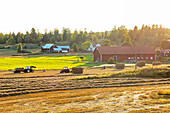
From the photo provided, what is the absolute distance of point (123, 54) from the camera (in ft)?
258

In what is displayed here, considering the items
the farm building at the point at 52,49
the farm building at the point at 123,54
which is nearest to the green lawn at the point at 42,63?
the farm building at the point at 123,54

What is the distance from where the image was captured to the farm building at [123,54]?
77688mm

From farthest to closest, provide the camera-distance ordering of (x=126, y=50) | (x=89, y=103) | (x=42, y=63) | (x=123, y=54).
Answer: (x=126, y=50), (x=123, y=54), (x=42, y=63), (x=89, y=103)

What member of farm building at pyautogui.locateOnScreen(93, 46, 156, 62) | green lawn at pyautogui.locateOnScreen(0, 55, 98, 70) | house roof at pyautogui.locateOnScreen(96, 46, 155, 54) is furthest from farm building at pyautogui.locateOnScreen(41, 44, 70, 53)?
farm building at pyautogui.locateOnScreen(93, 46, 156, 62)

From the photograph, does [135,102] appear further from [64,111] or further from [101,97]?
[64,111]

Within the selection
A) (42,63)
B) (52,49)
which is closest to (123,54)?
(42,63)

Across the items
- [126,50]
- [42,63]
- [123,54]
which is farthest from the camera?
[126,50]

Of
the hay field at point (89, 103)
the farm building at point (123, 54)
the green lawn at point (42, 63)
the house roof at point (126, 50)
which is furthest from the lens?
the house roof at point (126, 50)

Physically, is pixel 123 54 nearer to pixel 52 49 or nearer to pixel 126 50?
pixel 126 50

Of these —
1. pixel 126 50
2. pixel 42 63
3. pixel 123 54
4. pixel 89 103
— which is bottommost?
pixel 42 63

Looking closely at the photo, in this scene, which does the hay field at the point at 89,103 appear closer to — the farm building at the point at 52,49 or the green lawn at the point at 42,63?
the green lawn at the point at 42,63

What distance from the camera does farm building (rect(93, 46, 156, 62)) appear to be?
3059 inches

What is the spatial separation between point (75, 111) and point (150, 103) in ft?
18.0

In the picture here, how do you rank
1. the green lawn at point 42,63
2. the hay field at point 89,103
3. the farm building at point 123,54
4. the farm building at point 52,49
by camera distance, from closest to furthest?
the hay field at point 89,103, the green lawn at point 42,63, the farm building at point 123,54, the farm building at point 52,49
